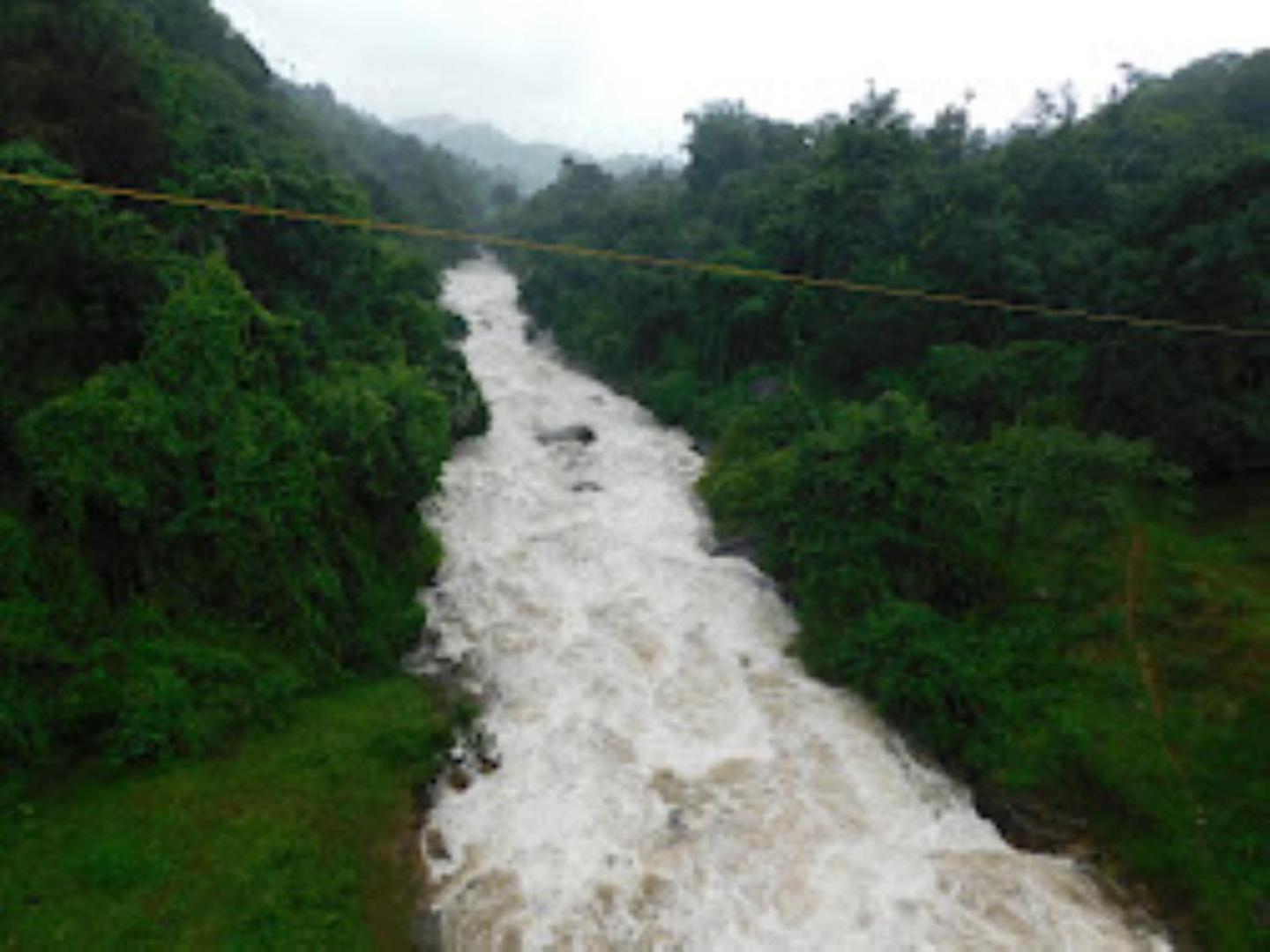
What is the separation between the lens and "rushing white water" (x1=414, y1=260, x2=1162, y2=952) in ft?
28.9

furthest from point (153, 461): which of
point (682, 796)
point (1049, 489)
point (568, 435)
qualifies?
point (568, 435)

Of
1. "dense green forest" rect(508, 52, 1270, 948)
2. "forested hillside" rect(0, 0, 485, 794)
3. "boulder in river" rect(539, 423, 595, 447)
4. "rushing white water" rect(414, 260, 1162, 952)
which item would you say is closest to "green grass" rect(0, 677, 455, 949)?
"forested hillside" rect(0, 0, 485, 794)

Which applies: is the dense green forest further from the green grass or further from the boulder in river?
the green grass

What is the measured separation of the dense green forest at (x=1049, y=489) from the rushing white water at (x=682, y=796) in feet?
3.27

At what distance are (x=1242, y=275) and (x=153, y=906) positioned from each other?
1885 centimetres

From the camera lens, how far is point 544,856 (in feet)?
31.3

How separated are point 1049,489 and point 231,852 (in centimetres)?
1294

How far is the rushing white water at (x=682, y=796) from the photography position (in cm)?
882

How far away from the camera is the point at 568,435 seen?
80.9 feet

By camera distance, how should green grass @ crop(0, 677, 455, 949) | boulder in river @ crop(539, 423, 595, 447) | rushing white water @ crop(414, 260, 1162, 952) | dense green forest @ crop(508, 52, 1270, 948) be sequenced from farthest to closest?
1. boulder in river @ crop(539, 423, 595, 447)
2. dense green forest @ crop(508, 52, 1270, 948)
3. rushing white water @ crop(414, 260, 1162, 952)
4. green grass @ crop(0, 677, 455, 949)

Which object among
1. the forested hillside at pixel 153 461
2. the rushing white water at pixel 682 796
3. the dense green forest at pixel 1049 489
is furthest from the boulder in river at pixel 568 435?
the forested hillside at pixel 153 461

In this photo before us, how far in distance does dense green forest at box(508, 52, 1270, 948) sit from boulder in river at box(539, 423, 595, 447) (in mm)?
3995

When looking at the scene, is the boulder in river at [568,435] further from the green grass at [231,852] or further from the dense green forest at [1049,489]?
the green grass at [231,852]

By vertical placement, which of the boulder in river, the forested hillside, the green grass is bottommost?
the boulder in river
